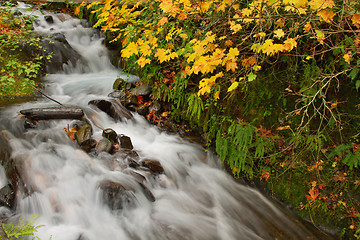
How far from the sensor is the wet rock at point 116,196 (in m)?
3.61

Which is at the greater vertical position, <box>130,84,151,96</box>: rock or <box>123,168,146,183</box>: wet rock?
<box>130,84,151,96</box>: rock

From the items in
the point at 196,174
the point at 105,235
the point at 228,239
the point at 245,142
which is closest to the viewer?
the point at 105,235

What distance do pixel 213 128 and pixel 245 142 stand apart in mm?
928

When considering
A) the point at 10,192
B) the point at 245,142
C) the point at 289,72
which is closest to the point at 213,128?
the point at 245,142

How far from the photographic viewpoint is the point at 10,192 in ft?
Answer: 11.1

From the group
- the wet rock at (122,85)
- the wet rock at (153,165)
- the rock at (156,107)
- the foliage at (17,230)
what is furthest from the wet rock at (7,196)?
the wet rock at (122,85)

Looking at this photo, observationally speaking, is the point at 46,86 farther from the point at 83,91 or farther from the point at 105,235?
the point at 105,235

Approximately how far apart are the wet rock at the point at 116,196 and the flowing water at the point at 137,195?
0.17 ft

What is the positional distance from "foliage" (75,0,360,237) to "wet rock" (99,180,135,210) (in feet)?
5.88

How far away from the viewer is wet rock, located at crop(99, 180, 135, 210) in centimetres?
361

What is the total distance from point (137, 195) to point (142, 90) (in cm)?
302

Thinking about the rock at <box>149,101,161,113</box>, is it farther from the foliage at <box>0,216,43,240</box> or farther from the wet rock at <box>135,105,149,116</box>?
the foliage at <box>0,216,43,240</box>

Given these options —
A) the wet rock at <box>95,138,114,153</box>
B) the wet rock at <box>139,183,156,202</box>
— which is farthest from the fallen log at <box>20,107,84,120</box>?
the wet rock at <box>139,183,156,202</box>

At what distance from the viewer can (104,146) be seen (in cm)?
443
